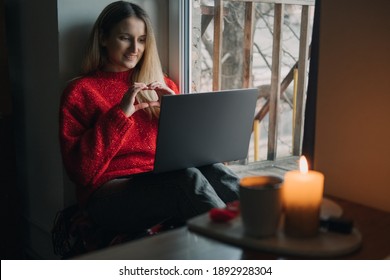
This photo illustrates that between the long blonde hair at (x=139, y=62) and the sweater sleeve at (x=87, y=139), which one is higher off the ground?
the long blonde hair at (x=139, y=62)

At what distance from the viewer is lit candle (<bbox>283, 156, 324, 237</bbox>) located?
0.82m

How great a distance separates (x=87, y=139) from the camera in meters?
1.66

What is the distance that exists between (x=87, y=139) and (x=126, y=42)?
0.40 meters

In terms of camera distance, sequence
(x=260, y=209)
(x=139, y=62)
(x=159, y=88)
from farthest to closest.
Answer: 1. (x=139, y=62)
2. (x=159, y=88)
3. (x=260, y=209)

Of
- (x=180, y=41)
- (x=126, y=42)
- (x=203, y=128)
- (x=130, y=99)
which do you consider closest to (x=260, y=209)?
(x=203, y=128)

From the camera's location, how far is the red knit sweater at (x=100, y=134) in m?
1.65

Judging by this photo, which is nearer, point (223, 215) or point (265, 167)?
point (223, 215)

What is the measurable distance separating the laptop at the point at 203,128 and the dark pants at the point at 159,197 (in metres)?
0.07

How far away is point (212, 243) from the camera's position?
2.79 ft

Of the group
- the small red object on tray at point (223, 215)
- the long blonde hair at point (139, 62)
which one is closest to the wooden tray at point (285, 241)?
the small red object on tray at point (223, 215)

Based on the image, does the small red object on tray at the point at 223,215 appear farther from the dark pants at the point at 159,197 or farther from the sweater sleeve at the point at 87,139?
the sweater sleeve at the point at 87,139

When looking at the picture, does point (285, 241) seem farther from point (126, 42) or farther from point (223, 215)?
point (126, 42)

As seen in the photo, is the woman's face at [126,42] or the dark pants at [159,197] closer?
the dark pants at [159,197]

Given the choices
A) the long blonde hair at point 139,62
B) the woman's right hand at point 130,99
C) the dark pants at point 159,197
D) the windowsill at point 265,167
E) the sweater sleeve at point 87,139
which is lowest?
the windowsill at point 265,167
